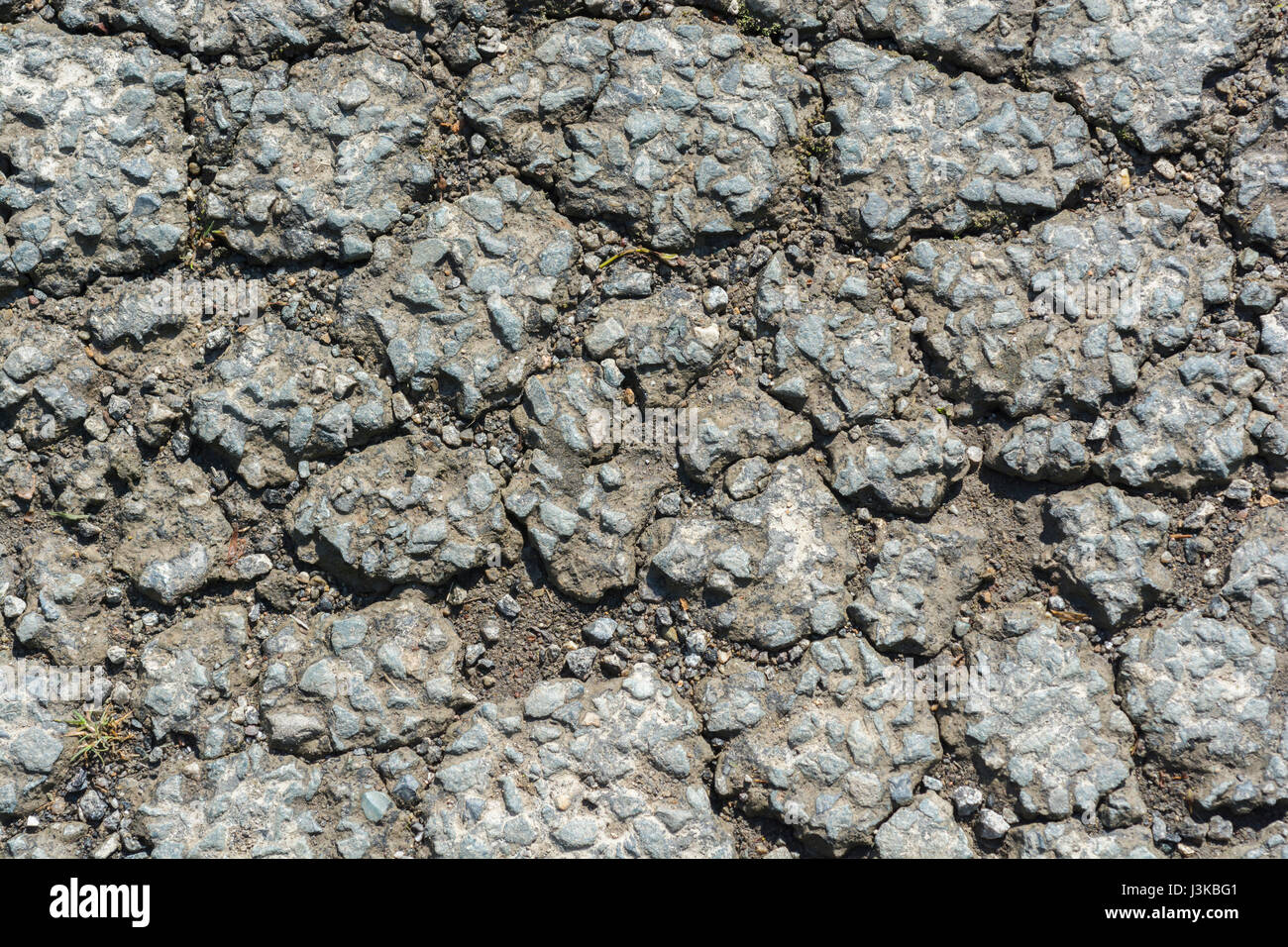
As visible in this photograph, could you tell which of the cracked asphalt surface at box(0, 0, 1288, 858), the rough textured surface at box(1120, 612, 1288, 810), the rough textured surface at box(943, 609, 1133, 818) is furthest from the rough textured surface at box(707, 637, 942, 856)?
the rough textured surface at box(1120, 612, 1288, 810)

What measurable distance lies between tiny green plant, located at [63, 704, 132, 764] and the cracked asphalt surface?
1 centimetres

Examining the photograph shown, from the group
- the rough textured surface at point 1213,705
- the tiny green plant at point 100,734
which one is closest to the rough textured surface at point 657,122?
the rough textured surface at point 1213,705

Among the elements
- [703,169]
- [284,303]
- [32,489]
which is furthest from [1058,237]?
[32,489]

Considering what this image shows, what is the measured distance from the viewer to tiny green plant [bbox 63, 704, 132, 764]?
2328 mm

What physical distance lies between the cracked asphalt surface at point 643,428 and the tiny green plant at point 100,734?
1 cm

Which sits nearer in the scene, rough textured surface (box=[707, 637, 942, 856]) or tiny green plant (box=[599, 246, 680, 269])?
rough textured surface (box=[707, 637, 942, 856])

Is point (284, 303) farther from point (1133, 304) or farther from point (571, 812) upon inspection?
point (1133, 304)

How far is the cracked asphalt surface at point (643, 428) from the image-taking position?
229 centimetres

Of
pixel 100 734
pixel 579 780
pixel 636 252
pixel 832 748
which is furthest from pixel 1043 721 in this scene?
pixel 100 734

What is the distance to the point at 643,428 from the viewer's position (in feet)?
7.83

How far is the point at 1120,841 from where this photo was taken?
7.43 feet

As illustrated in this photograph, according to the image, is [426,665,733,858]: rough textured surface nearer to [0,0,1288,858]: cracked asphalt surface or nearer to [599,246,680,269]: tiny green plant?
[0,0,1288,858]: cracked asphalt surface

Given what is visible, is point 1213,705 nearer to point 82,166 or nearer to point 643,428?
point 643,428

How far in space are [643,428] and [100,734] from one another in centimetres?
156
